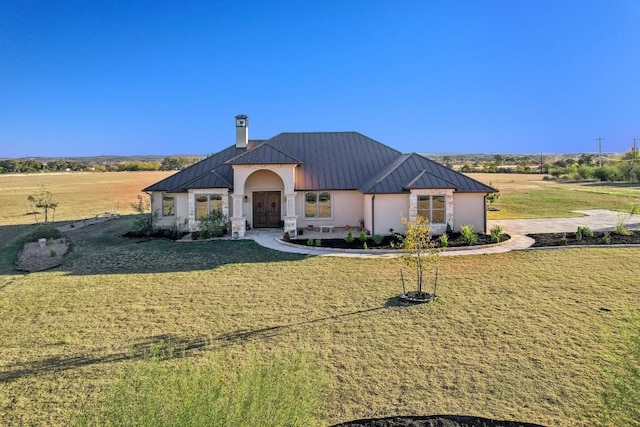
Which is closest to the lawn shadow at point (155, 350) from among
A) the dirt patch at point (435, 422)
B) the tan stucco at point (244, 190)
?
the dirt patch at point (435, 422)

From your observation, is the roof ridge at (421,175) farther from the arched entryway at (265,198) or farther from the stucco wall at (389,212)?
the arched entryway at (265,198)

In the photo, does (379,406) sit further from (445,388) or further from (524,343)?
(524,343)

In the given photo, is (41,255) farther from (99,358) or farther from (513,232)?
(513,232)

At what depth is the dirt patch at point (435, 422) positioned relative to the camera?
6277 millimetres

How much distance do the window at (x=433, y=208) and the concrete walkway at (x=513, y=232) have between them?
3.06 meters

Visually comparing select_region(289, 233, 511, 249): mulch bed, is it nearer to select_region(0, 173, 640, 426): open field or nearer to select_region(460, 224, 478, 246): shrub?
select_region(460, 224, 478, 246): shrub

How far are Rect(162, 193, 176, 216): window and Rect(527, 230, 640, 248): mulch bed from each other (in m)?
18.1

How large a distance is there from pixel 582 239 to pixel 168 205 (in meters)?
20.6

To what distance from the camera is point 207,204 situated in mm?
22406

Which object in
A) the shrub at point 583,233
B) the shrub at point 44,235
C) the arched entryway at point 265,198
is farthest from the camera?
the arched entryway at point 265,198

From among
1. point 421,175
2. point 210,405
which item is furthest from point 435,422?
point 421,175

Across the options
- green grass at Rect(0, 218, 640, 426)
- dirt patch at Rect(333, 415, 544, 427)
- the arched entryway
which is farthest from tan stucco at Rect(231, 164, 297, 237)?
dirt patch at Rect(333, 415, 544, 427)

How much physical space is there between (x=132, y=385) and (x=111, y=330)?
4.76 m

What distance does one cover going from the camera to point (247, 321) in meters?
10.3
